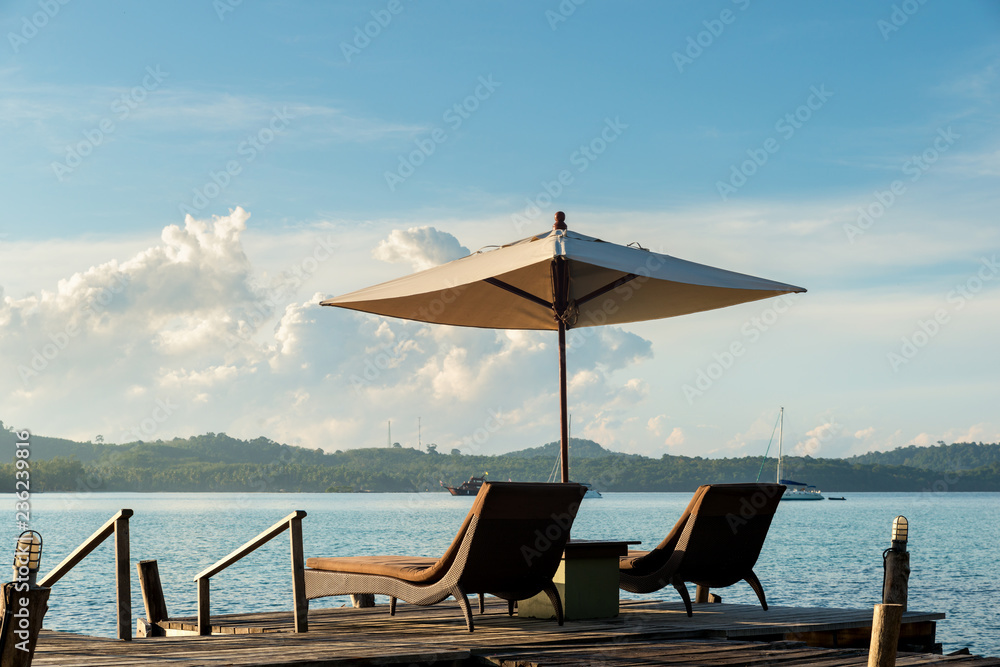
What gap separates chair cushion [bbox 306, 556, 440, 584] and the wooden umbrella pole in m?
1.22

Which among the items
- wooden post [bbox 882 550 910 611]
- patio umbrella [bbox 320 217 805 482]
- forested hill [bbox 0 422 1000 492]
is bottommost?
forested hill [bbox 0 422 1000 492]

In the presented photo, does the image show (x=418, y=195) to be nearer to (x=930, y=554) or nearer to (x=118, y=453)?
(x=930, y=554)

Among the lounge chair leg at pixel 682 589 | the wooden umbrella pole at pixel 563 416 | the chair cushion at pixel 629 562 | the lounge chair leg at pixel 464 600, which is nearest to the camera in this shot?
the lounge chair leg at pixel 464 600

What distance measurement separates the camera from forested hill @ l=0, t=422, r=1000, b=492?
7244 centimetres

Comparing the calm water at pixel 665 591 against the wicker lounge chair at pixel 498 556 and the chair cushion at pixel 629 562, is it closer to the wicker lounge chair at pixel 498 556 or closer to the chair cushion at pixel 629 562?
the wicker lounge chair at pixel 498 556

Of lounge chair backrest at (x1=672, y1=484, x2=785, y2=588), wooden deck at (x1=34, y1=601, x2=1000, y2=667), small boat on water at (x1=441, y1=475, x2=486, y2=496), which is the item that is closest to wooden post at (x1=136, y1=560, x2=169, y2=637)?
wooden deck at (x1=34, y1=601, x2=1000, y2=667)

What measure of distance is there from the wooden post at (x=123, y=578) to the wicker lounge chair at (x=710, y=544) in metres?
3.32

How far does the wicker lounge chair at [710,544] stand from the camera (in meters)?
6.47

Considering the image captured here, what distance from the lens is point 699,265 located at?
6805 mm

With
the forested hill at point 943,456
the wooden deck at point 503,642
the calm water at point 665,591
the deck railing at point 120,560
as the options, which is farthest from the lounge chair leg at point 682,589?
the forested hill at point 943,456

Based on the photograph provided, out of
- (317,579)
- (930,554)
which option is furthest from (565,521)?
(930,554)

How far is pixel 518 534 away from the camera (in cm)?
572

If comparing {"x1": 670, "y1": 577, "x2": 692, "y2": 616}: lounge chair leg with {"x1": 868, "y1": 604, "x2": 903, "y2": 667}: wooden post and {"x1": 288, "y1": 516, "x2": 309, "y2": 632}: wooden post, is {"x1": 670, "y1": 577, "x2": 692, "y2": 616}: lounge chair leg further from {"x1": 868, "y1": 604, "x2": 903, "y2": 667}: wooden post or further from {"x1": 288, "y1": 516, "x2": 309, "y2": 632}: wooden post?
{"x1": 868, "y1": 604, "x2": 903, "y2": 667}: wooden post

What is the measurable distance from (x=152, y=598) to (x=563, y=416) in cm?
358
